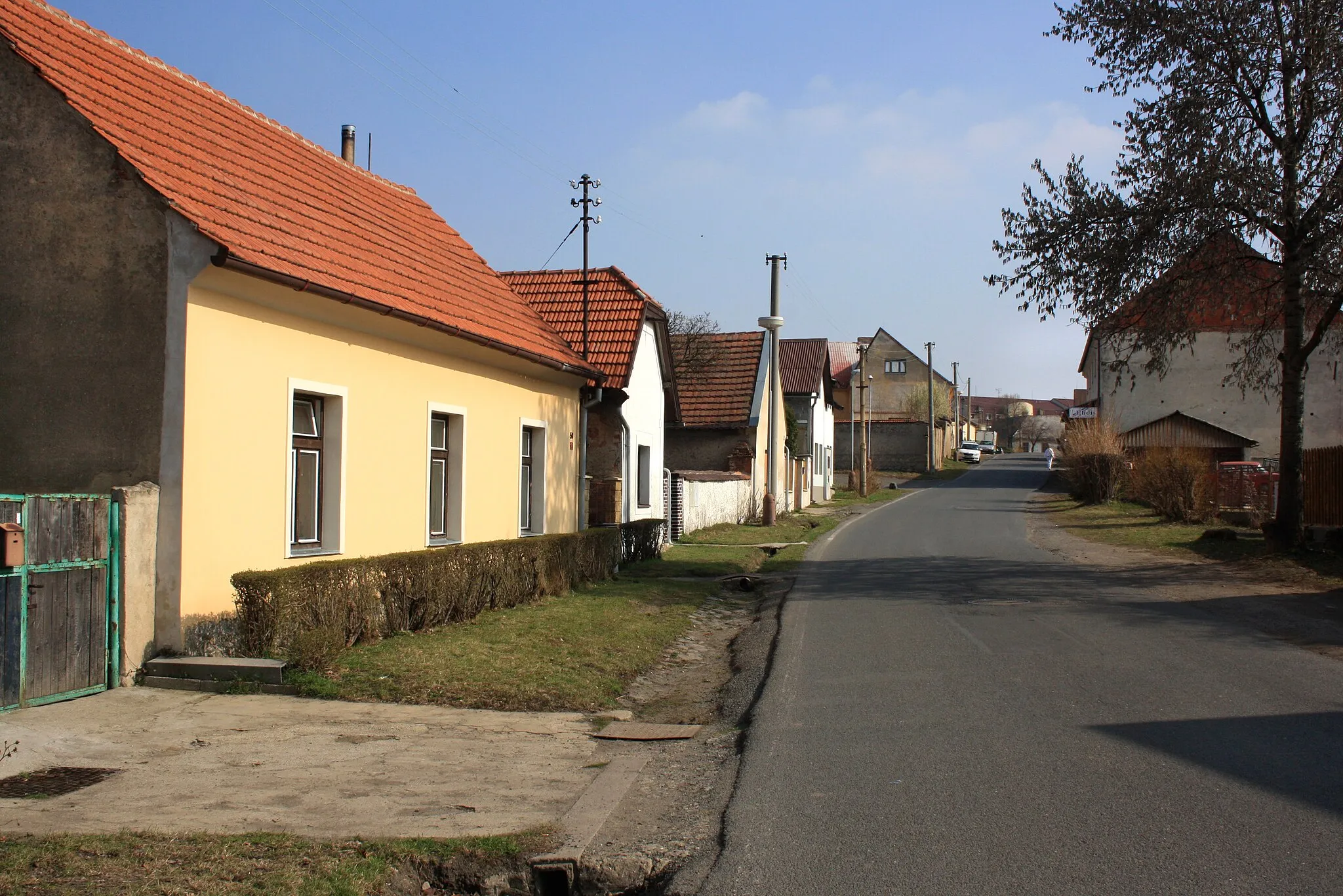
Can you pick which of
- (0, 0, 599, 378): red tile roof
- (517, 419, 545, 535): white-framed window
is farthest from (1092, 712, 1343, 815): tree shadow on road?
(517, 419, 545, 535): white-framed window

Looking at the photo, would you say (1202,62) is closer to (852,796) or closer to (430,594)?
(430,594)

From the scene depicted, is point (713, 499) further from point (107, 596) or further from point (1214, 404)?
point (1214, 404)

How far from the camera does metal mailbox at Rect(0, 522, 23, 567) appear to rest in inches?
287

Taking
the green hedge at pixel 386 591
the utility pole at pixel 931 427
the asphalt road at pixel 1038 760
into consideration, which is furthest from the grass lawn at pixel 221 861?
the utility pole at pixel 931 427

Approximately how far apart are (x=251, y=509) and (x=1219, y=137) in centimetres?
1669

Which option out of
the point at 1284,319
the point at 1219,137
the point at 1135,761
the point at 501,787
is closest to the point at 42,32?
the point at 501,787

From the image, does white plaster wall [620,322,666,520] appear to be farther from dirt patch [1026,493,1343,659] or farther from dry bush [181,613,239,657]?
dry bush [181,613,239,657]

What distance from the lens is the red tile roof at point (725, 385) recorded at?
33.7 meters

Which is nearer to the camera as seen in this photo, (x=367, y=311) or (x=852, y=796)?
(x=852, y=796)

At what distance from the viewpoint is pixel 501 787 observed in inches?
242

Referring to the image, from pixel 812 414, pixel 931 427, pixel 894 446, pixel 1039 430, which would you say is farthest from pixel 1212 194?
pixel 1039 430

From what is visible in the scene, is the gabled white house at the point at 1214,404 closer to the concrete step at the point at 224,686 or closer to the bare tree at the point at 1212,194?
the bare tree at the point at 1212,194

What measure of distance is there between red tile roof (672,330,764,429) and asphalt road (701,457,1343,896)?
20.8 m

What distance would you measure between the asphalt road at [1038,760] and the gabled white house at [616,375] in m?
7.97
